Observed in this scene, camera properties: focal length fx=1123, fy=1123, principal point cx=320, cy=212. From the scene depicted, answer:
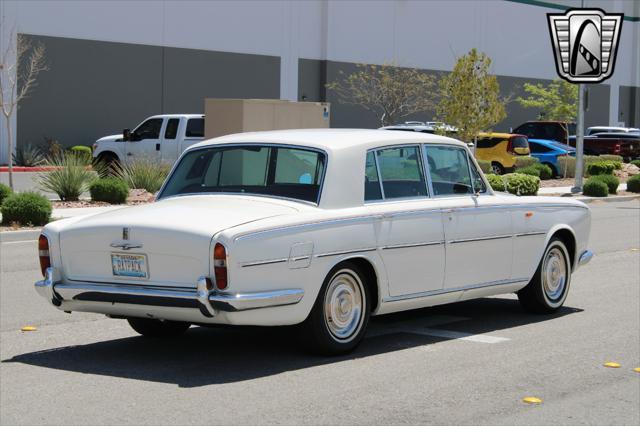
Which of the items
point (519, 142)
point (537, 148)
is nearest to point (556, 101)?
point (537, 148)

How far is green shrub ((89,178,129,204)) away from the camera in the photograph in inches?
987

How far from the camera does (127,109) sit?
145 ft

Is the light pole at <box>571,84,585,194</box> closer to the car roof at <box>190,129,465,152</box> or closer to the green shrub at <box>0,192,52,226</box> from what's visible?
the green shrub at <box>0,192,52,226</box>

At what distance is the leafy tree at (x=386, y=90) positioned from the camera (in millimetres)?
51000

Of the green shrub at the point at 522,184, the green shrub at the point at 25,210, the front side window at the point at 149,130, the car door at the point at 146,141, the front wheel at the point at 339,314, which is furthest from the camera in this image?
the front side window at the point at 149,130

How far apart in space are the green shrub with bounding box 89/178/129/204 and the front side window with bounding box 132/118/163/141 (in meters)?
5.54

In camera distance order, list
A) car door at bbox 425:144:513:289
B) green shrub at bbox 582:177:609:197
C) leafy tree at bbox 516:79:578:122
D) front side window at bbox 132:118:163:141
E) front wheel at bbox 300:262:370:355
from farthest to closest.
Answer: leafy tree at bbox 516:79:578:122 → green shrub at bbox 582:177:609:197 → front side window at bbox 132:118:163:141 → car door at bbox 425:144:513:289 → front wheel at bbox 300:262:370:355

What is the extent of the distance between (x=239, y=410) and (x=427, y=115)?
163ft

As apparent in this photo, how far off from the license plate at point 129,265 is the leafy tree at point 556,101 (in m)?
48.2

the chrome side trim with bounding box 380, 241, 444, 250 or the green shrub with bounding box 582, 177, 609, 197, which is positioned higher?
the chrome side trim with bounding box 380, 241, 444, 250

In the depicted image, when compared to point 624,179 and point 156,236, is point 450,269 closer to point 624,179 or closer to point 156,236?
point 156,236

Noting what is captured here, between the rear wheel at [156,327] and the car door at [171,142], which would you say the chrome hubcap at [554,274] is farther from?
the car door at [171,142]

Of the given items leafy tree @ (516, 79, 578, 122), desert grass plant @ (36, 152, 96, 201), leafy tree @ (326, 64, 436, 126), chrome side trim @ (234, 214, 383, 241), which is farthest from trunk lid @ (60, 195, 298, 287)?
leafy tree @ (516, 79, 578, 122)

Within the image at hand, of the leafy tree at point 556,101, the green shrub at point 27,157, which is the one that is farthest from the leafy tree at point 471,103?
the leafy tree at point 556,101
